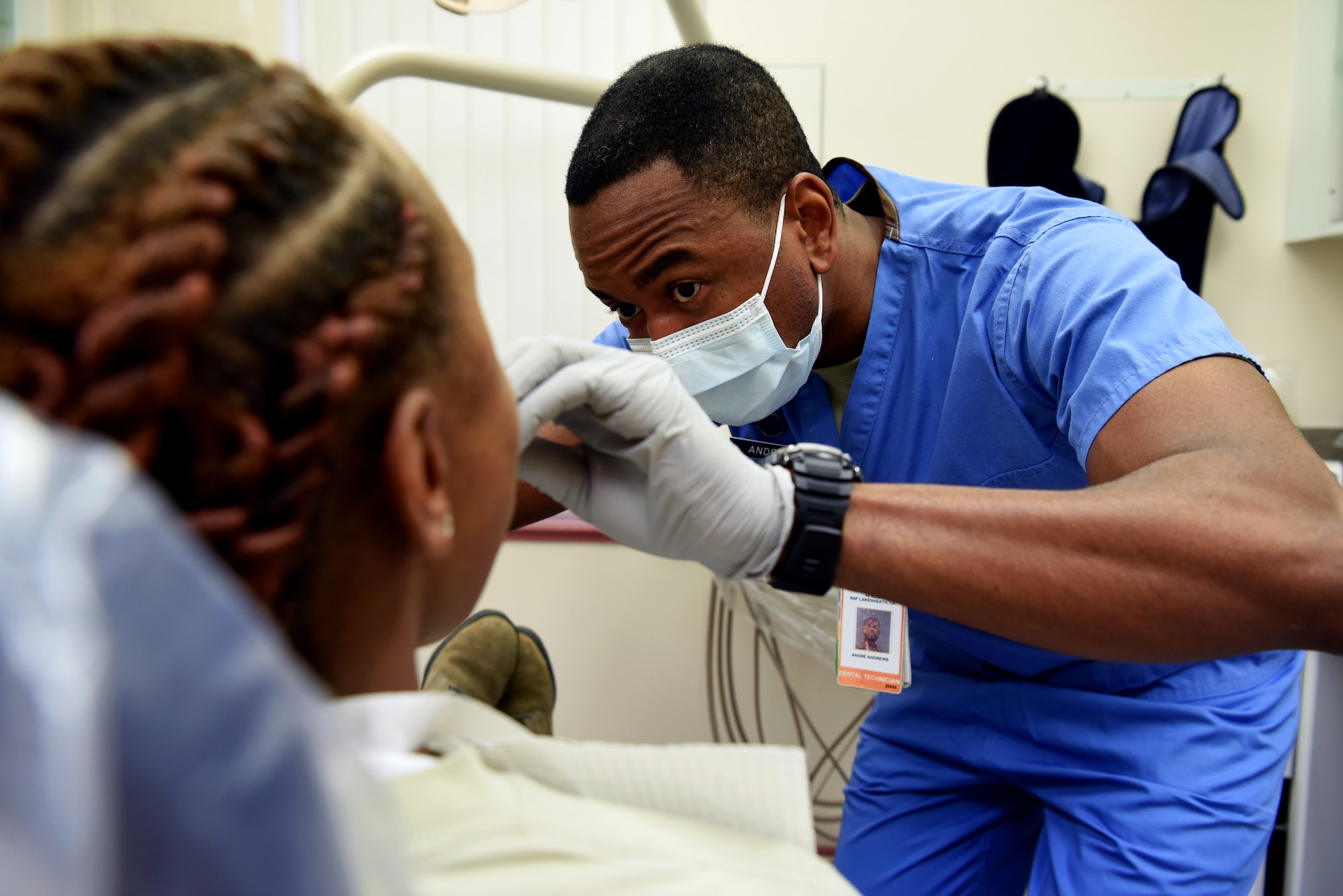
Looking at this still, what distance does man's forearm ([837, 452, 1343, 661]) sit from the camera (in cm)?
71

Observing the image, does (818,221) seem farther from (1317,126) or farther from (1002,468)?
(1317,126)

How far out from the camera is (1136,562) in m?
0.72

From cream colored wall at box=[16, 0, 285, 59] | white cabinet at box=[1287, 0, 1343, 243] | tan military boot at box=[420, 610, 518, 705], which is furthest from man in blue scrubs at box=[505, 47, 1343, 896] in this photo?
cream colored wall at box=[16, 0, 285, 59]

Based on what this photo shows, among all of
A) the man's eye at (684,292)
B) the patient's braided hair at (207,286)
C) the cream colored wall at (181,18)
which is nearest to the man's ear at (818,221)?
the man's eye at (684,292)

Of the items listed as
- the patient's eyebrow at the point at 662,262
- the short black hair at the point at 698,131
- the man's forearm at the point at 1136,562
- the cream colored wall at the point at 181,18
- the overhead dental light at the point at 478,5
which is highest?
the cream colored wall at the point at 181,18

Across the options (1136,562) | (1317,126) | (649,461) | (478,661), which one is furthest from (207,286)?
(1317,126)

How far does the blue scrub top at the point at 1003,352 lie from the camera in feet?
2.89

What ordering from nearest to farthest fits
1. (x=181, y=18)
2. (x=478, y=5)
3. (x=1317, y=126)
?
(x=478, y=5) → (x=1317, y=126) → (x=181, y=18)

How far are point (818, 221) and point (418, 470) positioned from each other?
33.6 inches

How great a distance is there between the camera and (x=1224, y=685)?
3.43 feet

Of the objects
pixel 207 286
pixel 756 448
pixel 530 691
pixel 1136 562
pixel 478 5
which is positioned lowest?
pixel 530 691

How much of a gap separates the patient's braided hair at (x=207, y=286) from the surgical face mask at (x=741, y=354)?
637mm

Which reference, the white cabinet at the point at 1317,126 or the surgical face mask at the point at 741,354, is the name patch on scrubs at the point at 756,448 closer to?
the surgical face mask at the point at 741,354

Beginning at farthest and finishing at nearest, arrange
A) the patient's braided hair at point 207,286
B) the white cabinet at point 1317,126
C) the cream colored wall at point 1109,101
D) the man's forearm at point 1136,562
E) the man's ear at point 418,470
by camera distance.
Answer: the cream colored wall at point 1109,101, the white cabinet at point 1317,126, the man's forearm at point 1136,562, the man's ear at point 418,470, the patient's braided hair at point 207,286
